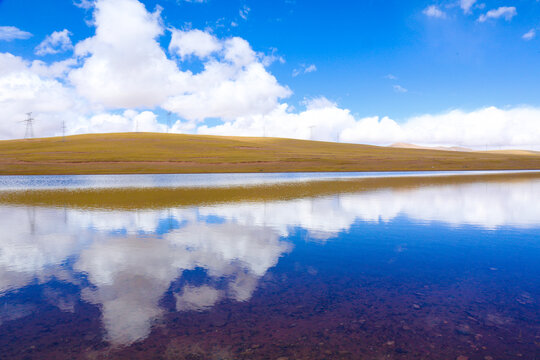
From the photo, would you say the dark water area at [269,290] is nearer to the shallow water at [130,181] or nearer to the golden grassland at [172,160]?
the shallow water at [130,181]

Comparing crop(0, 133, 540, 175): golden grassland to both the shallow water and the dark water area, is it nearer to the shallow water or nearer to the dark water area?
the shallow water

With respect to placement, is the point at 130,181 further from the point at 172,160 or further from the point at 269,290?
the point at 269,290

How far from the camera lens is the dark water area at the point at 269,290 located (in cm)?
753

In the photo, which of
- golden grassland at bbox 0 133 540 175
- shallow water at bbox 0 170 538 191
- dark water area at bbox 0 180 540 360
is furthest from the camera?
golden grassland at bbox 0 133 540 175

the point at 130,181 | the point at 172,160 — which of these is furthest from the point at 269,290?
the point at 172,160

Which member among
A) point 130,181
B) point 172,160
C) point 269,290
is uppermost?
point 172,160

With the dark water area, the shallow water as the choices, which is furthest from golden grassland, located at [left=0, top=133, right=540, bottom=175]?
the dark water area

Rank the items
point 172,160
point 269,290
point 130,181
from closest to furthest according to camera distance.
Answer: point 269,290 → point 130,181 → point 172,160

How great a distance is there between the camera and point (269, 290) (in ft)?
34.4

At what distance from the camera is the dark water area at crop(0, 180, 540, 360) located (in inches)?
297

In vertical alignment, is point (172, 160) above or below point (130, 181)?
above

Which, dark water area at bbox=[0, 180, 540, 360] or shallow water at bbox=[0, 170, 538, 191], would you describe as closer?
dark water area at bbox=[0, 180, 540, 360]

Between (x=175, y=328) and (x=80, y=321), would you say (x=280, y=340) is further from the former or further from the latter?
(x=80, y=321)

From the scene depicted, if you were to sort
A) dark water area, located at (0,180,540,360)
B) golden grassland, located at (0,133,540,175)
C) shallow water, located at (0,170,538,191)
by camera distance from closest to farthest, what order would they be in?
dark water area, located at (0,180,540,360) → shallow water, located at (0,170,538,191) → golden grassland, located at (0,133,540,175)
